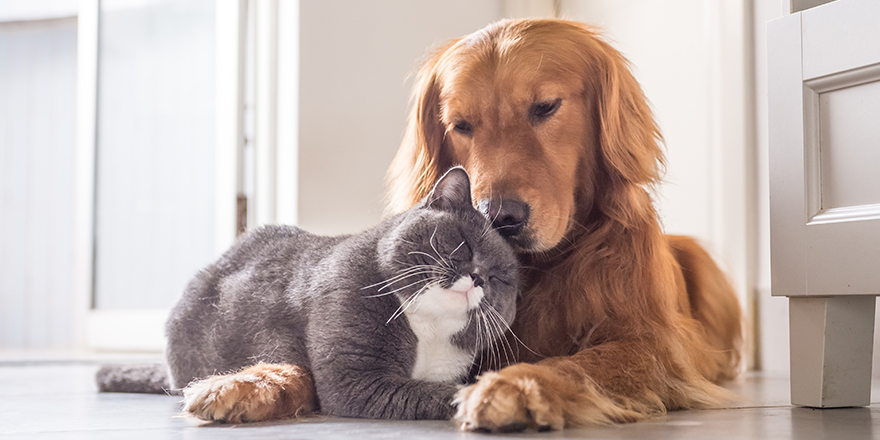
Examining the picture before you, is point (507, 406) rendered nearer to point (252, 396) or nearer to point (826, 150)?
point (252, 396)

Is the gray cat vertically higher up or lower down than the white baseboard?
higher up

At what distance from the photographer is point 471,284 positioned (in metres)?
1.08

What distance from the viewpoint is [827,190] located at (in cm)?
120

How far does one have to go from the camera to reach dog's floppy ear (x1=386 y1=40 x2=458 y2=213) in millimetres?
1479

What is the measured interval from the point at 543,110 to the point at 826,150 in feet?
1.60

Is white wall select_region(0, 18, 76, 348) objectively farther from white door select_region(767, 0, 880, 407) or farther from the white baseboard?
white door select_region(767, 0, 880, 407)

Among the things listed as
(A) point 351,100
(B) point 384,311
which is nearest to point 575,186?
(B) point 384,311

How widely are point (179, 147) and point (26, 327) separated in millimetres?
2892

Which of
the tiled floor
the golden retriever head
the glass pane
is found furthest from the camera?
the glass pane

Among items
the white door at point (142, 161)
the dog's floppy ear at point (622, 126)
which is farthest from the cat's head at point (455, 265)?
the white door at point (142, 161)

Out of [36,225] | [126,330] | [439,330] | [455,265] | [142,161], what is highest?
[142,161]

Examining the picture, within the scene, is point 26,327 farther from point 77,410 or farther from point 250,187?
point 77,410

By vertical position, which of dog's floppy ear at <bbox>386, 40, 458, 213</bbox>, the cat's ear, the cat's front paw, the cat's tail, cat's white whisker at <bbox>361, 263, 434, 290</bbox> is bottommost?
the cat's tail

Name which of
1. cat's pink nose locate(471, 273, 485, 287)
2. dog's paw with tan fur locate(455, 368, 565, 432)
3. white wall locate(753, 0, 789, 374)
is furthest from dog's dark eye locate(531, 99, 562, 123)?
white wall locate(753, 0, 789, 374)
